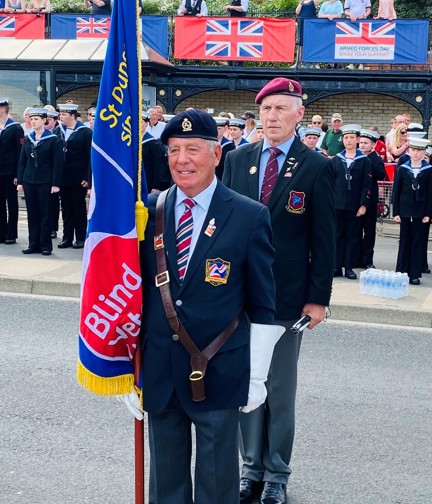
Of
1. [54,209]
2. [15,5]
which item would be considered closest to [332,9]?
[15,5]

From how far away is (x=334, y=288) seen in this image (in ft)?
34.2

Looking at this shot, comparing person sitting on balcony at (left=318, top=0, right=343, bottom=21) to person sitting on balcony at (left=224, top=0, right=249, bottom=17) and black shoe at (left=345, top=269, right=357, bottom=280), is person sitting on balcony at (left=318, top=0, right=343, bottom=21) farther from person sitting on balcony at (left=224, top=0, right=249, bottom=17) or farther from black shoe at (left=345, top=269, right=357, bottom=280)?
black shoe at (left=345, top=269, right=357, bottom=280)

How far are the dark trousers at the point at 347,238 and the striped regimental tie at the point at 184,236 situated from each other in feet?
26.4

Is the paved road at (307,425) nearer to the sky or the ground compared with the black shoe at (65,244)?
nearer to the sky

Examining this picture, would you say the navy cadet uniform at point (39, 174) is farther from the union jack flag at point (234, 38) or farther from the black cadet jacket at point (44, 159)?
the union jack flag at point (234, 38)

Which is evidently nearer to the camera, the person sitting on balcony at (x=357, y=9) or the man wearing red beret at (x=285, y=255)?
the man wearing red beret at (x=285, y=255)

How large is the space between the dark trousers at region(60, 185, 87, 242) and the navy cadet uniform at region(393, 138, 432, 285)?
15.5ft

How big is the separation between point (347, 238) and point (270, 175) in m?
7.26

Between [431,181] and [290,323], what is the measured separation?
7.53 m

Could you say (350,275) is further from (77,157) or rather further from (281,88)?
(281,88)

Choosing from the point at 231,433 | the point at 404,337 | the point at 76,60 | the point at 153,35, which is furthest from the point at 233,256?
the point at 153,35

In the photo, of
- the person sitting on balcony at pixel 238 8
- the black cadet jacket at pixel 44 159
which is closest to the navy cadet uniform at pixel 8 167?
the black cadet jacket at pixel 44 159

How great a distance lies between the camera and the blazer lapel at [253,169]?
4.84 meters

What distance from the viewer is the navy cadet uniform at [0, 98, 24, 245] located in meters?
13.7
